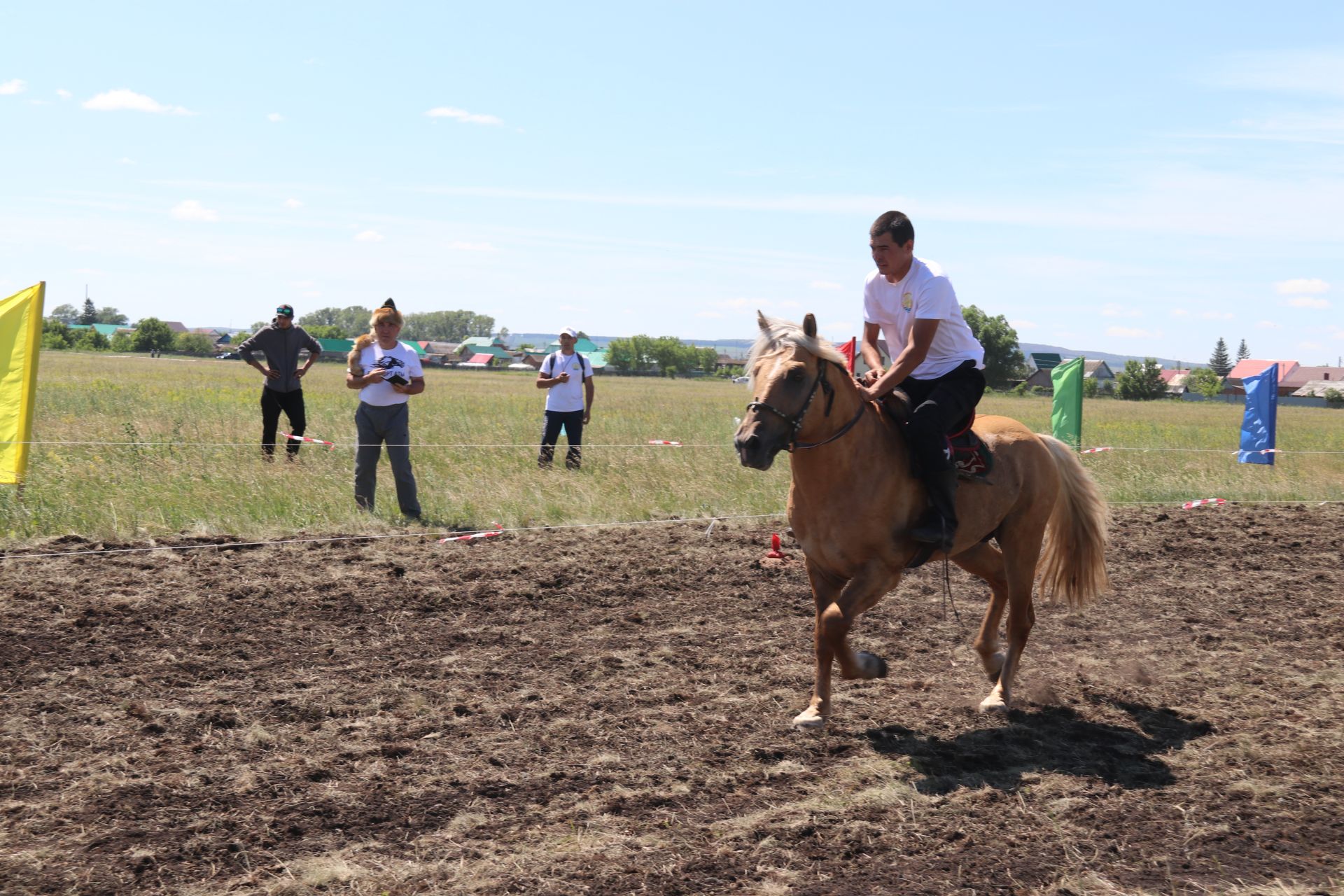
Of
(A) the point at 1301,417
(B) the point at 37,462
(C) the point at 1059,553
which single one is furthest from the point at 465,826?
(A) the point at 1301,417

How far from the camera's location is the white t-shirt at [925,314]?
5824 millimetres

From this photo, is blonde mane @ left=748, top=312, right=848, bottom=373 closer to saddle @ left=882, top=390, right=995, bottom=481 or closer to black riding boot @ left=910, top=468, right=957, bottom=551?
saddle @ left=882, top=390, right=995, bottom=481

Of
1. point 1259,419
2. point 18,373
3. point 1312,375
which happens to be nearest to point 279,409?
point 18,373

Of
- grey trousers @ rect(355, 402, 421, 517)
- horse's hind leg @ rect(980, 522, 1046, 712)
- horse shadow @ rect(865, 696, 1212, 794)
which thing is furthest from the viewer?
grey trousers @ rect(355, 402, 421, 517)

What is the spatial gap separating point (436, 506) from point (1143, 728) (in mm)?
7291

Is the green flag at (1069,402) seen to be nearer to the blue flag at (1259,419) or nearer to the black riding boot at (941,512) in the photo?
the blue flag at (1259,419)

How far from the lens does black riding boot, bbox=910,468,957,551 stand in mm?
5840

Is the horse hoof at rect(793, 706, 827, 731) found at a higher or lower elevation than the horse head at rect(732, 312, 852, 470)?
lower

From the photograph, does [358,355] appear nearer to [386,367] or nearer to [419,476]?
[386,367]

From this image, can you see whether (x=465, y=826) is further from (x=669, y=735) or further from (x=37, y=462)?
(x=37, y=462)

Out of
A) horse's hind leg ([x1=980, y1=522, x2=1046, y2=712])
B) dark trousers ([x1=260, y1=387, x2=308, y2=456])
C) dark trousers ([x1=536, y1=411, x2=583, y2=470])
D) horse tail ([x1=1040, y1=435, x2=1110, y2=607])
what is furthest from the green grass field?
horse's hind leg ([x1=980, y1=522, x2=1046, y2=712])

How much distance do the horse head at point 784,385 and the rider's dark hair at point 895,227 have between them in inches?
28.0

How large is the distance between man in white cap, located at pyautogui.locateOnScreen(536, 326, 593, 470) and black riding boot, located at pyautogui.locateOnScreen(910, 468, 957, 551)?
8364 mm

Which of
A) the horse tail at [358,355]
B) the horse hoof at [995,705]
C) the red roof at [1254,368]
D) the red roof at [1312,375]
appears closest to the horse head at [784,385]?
the horse hoof at [995,705]
